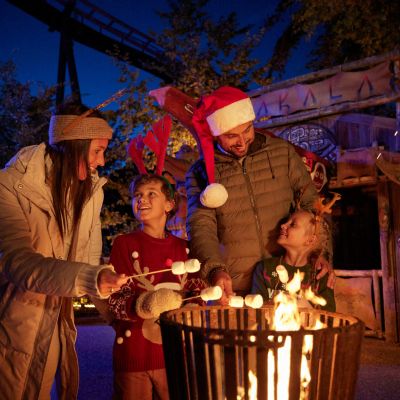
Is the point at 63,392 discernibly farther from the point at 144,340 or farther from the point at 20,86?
the point at 20,86

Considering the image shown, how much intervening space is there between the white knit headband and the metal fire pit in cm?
116

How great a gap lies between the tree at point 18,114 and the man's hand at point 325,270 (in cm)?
1031

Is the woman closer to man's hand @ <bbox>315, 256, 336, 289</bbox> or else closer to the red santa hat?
the red santa hat

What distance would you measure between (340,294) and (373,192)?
2471 millimetres

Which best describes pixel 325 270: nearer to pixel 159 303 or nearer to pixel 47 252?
pixel 159 303

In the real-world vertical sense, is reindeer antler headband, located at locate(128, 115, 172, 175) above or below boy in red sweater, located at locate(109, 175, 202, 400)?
above

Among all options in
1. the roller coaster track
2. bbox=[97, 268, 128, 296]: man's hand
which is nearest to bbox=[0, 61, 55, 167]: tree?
the roller coaster track

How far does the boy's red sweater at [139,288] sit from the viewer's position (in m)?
2.62

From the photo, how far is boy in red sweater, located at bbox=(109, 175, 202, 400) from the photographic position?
8.53 ft

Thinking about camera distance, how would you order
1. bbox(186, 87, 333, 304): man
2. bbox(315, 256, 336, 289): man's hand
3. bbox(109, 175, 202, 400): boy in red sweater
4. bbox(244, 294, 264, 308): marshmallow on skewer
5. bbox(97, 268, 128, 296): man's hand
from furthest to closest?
bbox(186, 87, 333, 304): man < bbox(315, 256, 336, 289): man's hand < bbox(109, 175, 202, 400): boy in red sweater < bbox(244, 294, 264, 308): marshmallow on skewer < bbox(97, 268, 128, 296): man's hand

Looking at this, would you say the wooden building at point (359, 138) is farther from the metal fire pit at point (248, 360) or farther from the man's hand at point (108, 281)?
the man's hand at point (108, 281)

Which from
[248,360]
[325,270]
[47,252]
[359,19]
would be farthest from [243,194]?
[359,19]

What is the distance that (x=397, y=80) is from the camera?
279 inches

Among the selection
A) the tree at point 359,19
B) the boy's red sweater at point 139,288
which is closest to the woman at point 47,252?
the boy's red sweater at point 139,288
